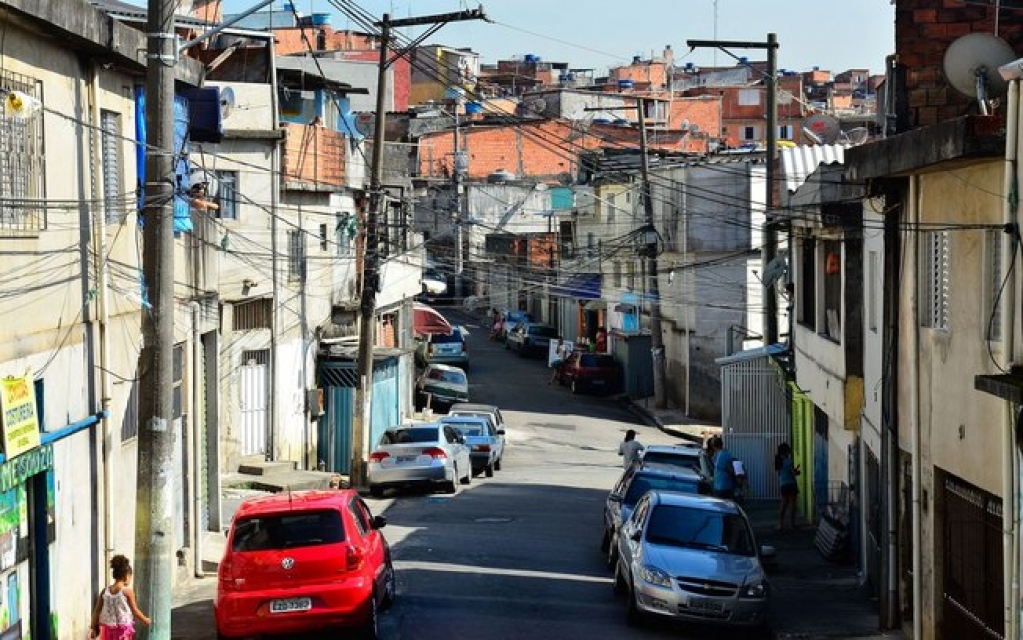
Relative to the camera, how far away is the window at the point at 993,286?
1468 centimetres

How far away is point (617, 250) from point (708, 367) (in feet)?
40.8

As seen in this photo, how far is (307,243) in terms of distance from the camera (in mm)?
39281

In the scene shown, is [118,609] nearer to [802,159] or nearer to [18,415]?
[18,415]

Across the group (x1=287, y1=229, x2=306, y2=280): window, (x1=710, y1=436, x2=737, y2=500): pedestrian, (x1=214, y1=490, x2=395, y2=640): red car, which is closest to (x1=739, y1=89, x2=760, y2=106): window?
(x1=287, y1=229, x2=306, y2=280): window

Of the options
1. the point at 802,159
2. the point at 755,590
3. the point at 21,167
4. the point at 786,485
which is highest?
the point at 802,159

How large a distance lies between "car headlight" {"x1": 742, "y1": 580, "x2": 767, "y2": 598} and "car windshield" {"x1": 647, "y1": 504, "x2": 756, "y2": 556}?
2.58ft

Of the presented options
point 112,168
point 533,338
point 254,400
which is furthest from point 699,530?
point 533,338

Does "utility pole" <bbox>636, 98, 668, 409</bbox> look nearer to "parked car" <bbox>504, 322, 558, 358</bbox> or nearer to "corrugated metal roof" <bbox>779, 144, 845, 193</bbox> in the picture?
"parked car" <bbox>504, 322, 558, 358</bbox>

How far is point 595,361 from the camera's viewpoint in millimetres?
60969

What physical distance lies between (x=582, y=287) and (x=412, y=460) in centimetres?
4000

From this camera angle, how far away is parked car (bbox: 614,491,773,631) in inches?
728

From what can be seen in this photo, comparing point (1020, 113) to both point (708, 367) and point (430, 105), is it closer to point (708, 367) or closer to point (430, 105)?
point (708, 367)

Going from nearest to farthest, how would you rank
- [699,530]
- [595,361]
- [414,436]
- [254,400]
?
[699,530] → [414,436] → [254,400] → [595,361]

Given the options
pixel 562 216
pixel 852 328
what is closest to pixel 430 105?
pixel 562 216
